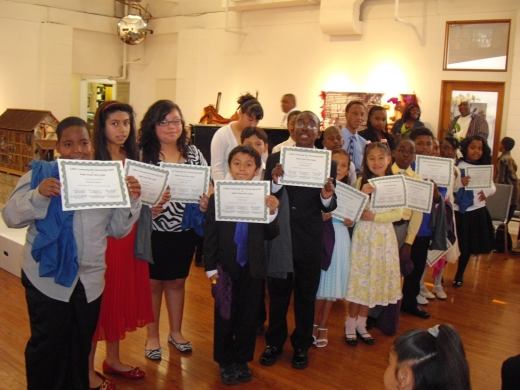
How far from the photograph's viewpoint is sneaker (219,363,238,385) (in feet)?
10.2

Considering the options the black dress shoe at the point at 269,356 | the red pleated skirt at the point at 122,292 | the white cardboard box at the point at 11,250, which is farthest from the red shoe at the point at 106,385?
the white cardboard box at the point at 11,250

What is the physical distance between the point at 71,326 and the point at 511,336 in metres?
3.27

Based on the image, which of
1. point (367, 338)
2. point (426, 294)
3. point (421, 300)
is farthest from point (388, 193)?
point (426, 294)

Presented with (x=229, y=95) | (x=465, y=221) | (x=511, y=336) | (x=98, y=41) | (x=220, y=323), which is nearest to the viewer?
(x=220, y=323)

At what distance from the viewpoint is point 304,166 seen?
10.2 ft

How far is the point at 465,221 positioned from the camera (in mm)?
5277

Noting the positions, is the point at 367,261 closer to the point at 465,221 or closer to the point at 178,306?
the point at 178,306

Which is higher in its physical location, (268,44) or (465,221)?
(268,44)

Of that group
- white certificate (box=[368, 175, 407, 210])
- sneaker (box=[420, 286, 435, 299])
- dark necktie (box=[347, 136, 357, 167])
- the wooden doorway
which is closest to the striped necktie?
dark necktie (box=[347, 136, 357, 167])

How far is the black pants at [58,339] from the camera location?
2.37 metres

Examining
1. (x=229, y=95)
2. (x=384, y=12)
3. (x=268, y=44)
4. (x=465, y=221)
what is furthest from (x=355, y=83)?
(x=465, y=221)

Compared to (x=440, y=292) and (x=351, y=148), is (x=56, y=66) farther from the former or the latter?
(x=440, y=292)

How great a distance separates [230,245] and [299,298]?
0.61 m

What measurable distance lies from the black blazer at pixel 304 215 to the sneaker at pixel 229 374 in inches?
28.8
